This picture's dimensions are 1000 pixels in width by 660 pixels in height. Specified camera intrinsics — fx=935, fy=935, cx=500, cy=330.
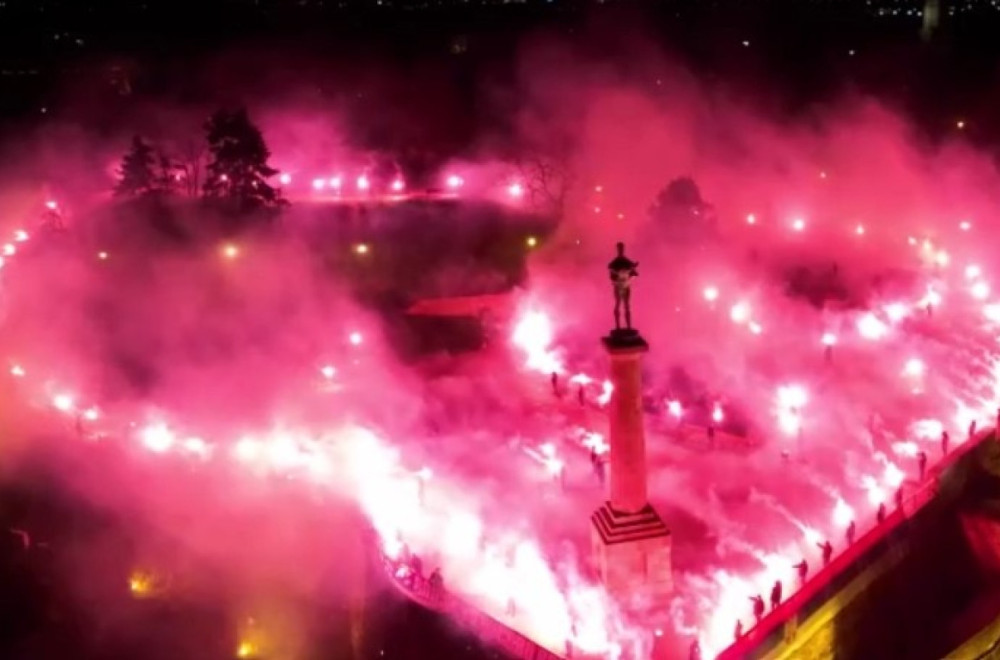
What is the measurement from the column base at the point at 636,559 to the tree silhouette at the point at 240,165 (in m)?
20.5

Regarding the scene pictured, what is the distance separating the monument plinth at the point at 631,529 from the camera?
13.7m

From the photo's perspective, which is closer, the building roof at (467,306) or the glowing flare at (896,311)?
the glowing flare at (896,311)

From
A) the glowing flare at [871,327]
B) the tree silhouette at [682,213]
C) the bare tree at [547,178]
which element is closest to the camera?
the glowing flare at [871,327]

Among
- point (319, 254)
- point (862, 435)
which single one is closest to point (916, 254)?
point (862, 435)

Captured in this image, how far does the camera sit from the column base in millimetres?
13867

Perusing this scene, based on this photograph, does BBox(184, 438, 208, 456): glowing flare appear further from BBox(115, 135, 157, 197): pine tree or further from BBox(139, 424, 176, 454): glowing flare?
BBox(115, 135, 157, 197): pine tree

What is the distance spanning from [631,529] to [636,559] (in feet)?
1.49

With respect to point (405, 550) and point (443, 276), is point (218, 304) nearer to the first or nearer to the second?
point (443, 276)

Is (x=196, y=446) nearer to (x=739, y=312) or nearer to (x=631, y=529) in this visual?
(x=631, y=529)

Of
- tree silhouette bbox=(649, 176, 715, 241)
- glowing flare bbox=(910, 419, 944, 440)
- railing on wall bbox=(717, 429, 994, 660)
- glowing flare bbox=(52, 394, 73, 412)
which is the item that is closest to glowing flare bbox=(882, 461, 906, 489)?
railing on wall bbox=(717, 429, 994, 660)

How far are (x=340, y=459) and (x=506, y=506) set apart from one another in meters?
4.19

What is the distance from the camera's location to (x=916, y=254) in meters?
30.8

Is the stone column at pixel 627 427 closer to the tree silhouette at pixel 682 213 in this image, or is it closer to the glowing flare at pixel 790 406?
the glowing flare at pixel 790 406

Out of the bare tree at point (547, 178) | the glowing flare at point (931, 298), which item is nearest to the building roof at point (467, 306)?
the bare tree at point (547, 178)
